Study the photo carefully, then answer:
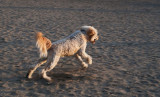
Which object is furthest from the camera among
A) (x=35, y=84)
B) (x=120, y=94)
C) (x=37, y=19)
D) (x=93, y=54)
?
(x=37, y=19)

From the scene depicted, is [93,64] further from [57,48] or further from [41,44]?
[41,44]

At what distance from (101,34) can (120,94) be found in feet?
17.5

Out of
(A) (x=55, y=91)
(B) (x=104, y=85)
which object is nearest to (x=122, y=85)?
(B) (x=104, y=85)

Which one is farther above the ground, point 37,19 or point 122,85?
point 37,19

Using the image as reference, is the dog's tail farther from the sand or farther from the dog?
the sand

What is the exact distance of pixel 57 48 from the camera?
5348 mm

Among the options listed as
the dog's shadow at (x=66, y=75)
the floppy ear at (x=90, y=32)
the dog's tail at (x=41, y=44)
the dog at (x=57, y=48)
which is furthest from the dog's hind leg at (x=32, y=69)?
the floppy ear at (x=90, y=32)

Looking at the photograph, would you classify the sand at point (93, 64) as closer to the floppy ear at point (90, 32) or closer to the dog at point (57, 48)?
the dog at point (57, 48)

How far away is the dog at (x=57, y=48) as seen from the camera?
5.09 metres

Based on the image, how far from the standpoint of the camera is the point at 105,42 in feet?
28.7

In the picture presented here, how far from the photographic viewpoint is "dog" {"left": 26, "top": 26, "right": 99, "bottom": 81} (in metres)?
5.09

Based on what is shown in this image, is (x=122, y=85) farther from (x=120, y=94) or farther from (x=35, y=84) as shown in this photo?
(x=35, y=84)

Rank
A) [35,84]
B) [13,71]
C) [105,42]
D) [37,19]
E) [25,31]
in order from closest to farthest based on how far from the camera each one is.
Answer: [35,84]
[13,71]
[105,42]
[25,31]
[37,19]

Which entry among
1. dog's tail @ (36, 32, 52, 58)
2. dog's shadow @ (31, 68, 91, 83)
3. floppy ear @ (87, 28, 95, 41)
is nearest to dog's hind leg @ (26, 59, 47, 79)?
dog's shadow @ (31, 68, 91, 83)
